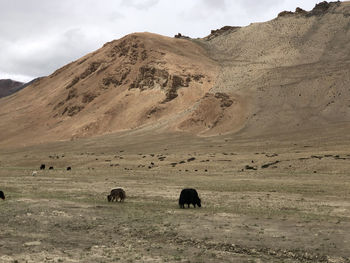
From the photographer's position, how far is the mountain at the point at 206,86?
3209 inches

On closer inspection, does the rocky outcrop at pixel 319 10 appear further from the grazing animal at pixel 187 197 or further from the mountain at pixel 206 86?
the grazing animal at pixel 187 197

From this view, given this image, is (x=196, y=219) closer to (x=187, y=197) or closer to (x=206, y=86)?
(x=187, y=197)

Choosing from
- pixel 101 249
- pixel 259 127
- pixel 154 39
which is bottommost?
pixel 101 249

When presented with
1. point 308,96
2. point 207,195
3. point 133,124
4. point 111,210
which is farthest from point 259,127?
point 111,210

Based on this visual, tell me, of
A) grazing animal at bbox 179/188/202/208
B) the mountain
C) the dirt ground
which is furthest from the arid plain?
grazing animal at bbox 179/188/202/208

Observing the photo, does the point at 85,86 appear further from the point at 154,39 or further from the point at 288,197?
the point at 288,197

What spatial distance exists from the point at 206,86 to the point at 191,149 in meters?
36.7

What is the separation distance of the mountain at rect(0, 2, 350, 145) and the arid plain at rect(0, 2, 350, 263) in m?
0.42

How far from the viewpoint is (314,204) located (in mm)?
22500

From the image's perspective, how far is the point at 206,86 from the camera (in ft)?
323

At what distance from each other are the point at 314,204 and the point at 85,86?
92671 mm

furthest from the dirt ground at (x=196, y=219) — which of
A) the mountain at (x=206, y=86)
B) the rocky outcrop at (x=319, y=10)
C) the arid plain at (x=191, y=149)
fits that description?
the rocky outcrop at (x=319, y=10)

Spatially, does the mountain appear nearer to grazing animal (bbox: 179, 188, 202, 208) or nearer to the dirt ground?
the dirt ground

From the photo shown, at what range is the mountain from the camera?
8150 centimetres
